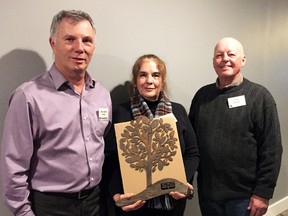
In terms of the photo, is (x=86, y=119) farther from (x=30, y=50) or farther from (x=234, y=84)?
(x=234, y=84)

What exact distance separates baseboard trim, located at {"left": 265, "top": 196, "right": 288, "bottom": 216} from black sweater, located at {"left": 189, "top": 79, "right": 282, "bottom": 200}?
1555 mm

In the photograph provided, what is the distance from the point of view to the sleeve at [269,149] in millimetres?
1624

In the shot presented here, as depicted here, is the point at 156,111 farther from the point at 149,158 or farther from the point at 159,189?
the point at 159,189

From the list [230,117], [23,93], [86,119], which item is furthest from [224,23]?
[23,93]

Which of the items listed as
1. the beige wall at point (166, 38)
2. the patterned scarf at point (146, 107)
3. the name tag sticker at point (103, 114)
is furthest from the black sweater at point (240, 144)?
the name tag sticker at point (103, 114)

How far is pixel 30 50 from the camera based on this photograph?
1452 mm

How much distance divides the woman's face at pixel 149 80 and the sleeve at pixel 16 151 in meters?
0.63

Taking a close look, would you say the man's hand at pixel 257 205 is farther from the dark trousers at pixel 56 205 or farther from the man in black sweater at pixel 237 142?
the dark trousers at pixel 56 205

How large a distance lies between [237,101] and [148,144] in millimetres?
642

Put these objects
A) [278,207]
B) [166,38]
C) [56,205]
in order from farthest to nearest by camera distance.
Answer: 1. [278,207]
2. [166,38]
3. [56,205]

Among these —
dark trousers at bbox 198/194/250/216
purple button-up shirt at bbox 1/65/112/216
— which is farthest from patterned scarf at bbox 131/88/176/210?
dark trousers at bbox 198/194/250/216

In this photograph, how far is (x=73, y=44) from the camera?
4.09ft

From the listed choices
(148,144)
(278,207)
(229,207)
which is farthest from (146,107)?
(278,207)

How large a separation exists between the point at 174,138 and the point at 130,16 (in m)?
0.86
